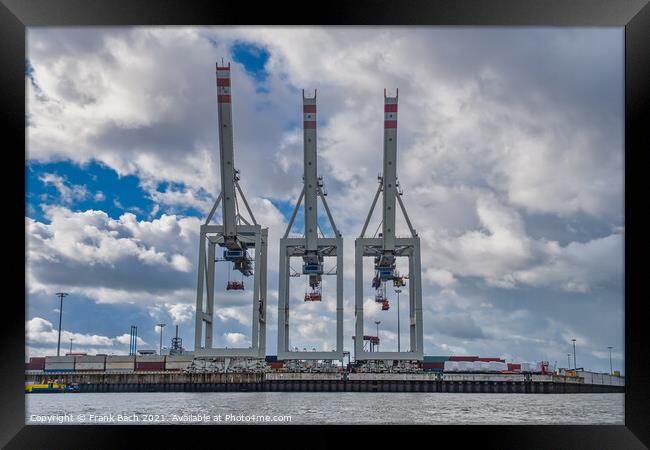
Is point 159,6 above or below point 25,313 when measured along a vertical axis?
above

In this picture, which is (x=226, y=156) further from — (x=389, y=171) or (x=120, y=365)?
(x=120, y=365)

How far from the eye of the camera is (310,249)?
126ft

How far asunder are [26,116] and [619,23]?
5.77 metres

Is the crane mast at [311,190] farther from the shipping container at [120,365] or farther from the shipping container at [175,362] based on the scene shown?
the shipping container at [120,365]

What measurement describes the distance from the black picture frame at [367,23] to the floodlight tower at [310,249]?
30341mm

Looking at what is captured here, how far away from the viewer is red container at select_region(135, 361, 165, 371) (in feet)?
171

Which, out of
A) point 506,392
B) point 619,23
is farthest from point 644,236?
point 506,392

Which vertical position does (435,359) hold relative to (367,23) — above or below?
below

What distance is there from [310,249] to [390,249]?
4.09 meters

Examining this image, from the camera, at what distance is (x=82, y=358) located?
55125mm

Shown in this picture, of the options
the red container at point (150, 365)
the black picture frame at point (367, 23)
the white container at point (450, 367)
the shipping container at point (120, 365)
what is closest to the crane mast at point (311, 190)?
the red container at point (150, 365)

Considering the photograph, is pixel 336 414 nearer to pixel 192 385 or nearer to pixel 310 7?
pixel 310 7

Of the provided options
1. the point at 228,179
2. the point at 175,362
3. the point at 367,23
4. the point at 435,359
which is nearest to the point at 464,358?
the point at 435,359

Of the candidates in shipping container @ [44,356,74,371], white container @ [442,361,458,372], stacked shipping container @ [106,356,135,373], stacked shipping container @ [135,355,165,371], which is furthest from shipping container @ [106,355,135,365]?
white container @ [442,361,458,372]
